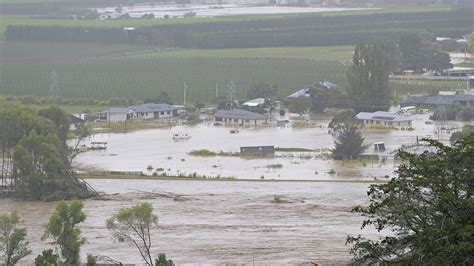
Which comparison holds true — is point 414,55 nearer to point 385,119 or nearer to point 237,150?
point 385,119

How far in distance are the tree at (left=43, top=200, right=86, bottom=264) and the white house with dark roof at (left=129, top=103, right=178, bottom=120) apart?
511 inches

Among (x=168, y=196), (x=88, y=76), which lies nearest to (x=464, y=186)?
(x=168, y=196)

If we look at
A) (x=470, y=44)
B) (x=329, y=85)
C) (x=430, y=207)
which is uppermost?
(x=470, y=44)

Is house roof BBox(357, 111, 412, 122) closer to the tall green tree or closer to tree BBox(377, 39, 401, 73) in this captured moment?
tree BBox(377, 39, 401, 73)

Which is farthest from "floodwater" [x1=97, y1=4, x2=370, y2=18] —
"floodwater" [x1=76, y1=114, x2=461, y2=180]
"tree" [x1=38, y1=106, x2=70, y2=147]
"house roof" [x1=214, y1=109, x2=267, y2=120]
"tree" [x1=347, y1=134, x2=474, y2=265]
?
"tree" [x1=347, y1=134, x2=474, y2=265]

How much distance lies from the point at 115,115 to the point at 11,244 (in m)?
13.5

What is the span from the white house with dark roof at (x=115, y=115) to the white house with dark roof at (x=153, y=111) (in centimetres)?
16

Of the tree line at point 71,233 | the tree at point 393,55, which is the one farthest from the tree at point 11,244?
the tree at point 393,55

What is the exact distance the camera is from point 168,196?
19328 mm

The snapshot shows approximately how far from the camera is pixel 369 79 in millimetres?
28859

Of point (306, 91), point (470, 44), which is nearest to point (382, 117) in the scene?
point (306, 91)

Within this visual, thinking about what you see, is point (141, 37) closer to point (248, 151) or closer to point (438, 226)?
point (248, 151)

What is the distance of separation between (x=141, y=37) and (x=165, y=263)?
100ft

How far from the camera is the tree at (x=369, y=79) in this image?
93.7 feet
